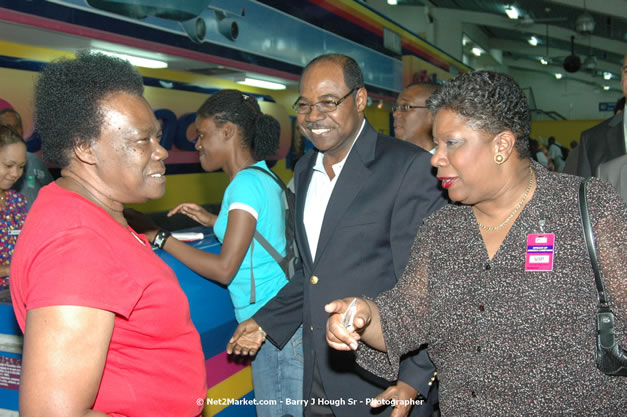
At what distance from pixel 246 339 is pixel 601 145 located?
98.6 inches

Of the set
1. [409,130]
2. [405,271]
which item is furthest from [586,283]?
[409,130]

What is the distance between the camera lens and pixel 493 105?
5.45 feet

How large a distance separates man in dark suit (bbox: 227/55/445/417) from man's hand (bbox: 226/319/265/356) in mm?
244

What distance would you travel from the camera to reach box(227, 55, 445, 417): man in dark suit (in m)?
2.02

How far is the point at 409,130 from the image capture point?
3889mm

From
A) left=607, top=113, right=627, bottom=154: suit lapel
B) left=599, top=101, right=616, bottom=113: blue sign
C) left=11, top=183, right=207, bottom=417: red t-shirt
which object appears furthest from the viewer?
left=599, top=101, right=616, bottom=113: blue sign

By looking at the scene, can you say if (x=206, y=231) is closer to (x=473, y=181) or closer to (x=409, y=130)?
(x=409, y=130)

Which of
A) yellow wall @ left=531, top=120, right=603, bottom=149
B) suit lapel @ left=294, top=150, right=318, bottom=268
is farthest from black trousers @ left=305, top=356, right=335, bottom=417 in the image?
yellow wall @ left=531, top=120, right=603, bottom=149

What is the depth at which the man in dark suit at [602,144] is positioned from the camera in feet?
10.6

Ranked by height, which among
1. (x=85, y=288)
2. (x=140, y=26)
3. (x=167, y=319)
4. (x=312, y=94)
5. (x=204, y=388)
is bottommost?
(x=204, y=388)

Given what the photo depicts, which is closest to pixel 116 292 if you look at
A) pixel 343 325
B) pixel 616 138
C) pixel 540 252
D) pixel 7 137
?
pixel 343 325

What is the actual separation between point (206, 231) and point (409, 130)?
1680 mm

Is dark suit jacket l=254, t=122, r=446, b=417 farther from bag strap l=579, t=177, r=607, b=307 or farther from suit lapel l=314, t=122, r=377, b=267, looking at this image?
bag strap l=579, t=177, r=607, b=307

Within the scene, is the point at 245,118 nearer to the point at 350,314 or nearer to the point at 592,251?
the point at 350,314
